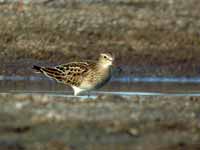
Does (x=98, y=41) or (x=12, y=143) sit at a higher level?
(x=12, y=143)

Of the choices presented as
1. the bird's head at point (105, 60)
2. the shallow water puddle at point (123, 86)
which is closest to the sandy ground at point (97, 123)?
the bird's head at point (105, 60)

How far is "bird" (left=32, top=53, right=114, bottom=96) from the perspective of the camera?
57.6 feet

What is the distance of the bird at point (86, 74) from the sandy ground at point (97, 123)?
1.20 meters

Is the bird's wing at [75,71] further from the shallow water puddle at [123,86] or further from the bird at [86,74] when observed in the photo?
the shallow water puddle at [123,86]

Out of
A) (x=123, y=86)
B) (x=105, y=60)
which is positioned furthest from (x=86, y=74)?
(x=123, y=86)

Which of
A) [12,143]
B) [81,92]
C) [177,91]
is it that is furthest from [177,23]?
[12,143]

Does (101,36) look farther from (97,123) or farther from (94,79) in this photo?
(97,123)

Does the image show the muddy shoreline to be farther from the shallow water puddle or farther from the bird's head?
the bird's head

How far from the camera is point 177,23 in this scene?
26.5 metres

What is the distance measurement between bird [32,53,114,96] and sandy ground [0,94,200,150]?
3.92 feet

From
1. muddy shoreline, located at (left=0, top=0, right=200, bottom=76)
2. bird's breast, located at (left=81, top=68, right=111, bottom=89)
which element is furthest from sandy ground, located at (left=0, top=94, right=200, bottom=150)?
muddy shoreline, located at (left=0, top=0, right=200, bottom=76)

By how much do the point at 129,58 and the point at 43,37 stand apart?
220 centimetres

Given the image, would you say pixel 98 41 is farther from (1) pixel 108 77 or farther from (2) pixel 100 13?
(1) pixel 108 77

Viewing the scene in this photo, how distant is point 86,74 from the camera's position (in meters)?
17.6
